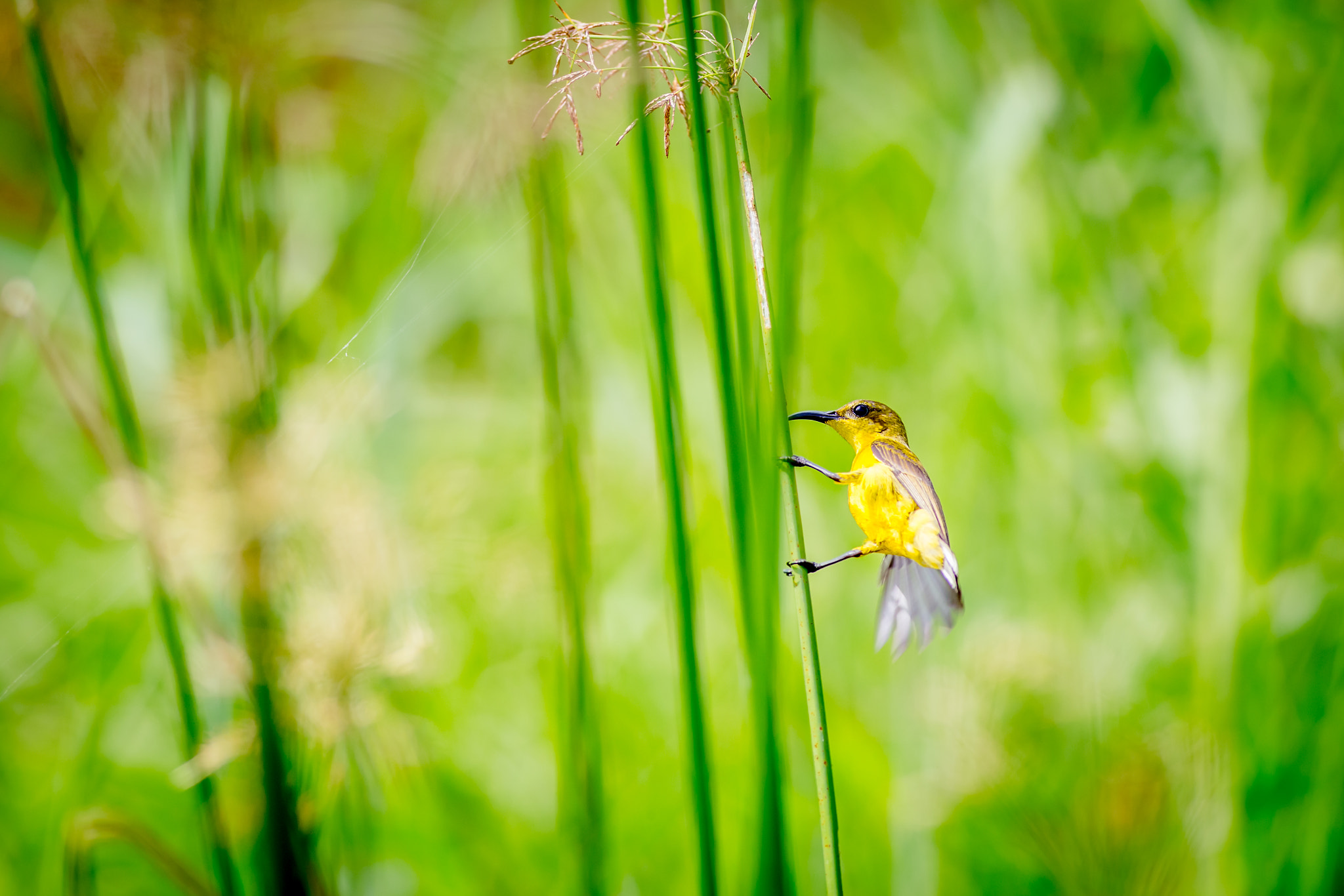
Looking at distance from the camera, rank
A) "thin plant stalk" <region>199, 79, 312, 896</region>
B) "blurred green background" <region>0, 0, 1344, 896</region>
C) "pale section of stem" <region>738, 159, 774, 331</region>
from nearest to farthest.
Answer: "pale section of stem" <region>738, 159, 774, 331</region> → "thin plant stalk" <region>199, 79, 312, 896</region> → "blurred green background" <region>0, 0, 1344, 896</region>

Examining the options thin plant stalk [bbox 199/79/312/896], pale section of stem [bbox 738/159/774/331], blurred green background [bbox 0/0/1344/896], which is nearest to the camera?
pale section of stem [bbox 738/159/774/331]

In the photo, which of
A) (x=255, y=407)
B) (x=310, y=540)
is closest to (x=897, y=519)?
(x=255, y=407)

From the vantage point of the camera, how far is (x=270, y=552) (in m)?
0.32

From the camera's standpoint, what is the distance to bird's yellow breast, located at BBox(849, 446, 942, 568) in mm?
143

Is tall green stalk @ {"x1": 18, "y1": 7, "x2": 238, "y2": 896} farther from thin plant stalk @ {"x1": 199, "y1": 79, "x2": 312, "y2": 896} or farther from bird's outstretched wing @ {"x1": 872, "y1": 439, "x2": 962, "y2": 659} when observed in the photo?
bird's outstretched wing @ {"x1": 872, "y1": 439, "x2": 962, "y2": 659}

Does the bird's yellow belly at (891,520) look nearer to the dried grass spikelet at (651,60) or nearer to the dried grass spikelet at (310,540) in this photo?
the dried grass spikelet at (651,60)

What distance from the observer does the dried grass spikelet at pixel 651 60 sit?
135mm

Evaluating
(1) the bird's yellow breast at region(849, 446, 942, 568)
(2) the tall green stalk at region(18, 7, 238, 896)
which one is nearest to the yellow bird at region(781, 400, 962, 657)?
(1) the bird's yellow breast at region(849, 446, 942, 568)

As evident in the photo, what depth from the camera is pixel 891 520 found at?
0.48 ft

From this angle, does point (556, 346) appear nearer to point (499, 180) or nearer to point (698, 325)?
point (499, 180)

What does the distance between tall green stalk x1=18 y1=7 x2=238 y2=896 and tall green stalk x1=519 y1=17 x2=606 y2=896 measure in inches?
4.6

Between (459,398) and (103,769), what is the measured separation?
1.57ft

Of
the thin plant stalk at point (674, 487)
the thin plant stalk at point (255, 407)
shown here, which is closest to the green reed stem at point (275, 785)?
the thin plant stalk at point (255, 407)

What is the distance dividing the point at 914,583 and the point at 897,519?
0.09ft
